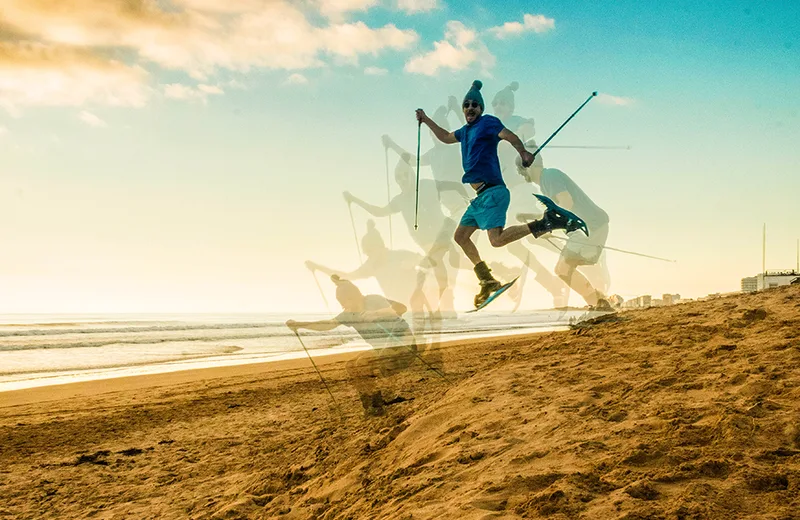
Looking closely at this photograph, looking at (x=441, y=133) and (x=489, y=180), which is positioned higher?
(x=441, y=133)

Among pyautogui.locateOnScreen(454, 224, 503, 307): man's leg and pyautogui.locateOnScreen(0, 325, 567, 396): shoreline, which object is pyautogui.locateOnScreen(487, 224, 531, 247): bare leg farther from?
A: pyautogui.locateOnScreen(0, 325, 567, 396): shoreline

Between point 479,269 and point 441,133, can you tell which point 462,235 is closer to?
point 479,269

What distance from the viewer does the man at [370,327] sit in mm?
9383

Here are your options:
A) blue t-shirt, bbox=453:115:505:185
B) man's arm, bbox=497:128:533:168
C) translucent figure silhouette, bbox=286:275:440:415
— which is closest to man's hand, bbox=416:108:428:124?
blue t-shirt, bbox=453:115:505:185

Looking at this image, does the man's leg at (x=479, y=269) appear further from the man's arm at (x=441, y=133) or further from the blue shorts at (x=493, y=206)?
the man's arm at (x=441, y=133)

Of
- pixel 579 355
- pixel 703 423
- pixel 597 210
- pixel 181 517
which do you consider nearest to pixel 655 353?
pixel 579 355

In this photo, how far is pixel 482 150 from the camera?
6.83 m

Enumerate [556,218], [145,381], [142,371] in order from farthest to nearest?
[142,371] < [145,381] < [556,218]

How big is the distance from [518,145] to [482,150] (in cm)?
58

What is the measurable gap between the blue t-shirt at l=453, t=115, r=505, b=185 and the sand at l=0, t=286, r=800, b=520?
2.28 meters

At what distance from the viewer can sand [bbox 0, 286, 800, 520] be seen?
3.11 m

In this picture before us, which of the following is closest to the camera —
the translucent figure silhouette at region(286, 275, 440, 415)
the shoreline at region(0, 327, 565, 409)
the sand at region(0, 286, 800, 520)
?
the sand at region(0, 286, 800, 520)

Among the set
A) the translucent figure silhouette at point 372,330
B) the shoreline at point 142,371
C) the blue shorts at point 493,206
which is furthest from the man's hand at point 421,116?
the shoreline at point 142,371

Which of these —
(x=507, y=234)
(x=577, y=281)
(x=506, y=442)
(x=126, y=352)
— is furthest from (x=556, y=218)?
(x=126, y=352)
